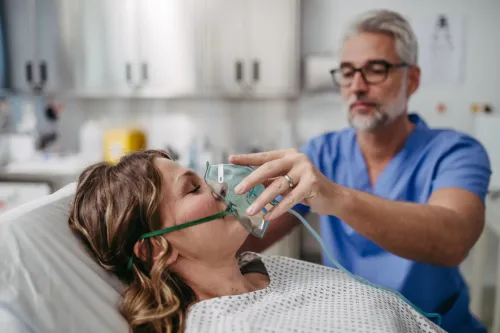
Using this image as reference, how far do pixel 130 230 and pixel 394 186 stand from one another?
2.87ft

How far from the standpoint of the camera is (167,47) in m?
3.30

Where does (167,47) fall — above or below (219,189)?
above

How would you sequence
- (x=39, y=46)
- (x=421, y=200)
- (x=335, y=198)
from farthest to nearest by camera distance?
(x=39, y=46) < (x=421, y=200) < (x=335, y=198)

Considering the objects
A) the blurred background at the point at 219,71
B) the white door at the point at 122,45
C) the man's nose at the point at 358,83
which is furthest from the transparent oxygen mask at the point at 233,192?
the white door at the point at 122,45

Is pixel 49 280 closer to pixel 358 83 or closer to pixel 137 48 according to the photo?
pixel 358 83

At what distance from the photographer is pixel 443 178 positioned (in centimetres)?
145

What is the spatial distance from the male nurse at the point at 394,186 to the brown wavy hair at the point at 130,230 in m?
0.29

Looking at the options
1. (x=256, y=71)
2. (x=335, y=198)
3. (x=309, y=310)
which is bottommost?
(x=309, y=310)

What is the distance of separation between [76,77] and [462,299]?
283cm

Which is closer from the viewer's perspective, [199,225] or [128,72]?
[199,225]

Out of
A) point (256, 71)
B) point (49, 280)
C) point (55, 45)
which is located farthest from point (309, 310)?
point (55, 45)

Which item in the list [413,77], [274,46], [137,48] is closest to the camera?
[413,77]

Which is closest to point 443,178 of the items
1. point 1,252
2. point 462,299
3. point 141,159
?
point 462,299

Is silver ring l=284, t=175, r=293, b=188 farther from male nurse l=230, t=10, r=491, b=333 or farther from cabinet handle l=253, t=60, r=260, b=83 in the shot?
cabinet handle l=253, t=60, r=260, b=83
